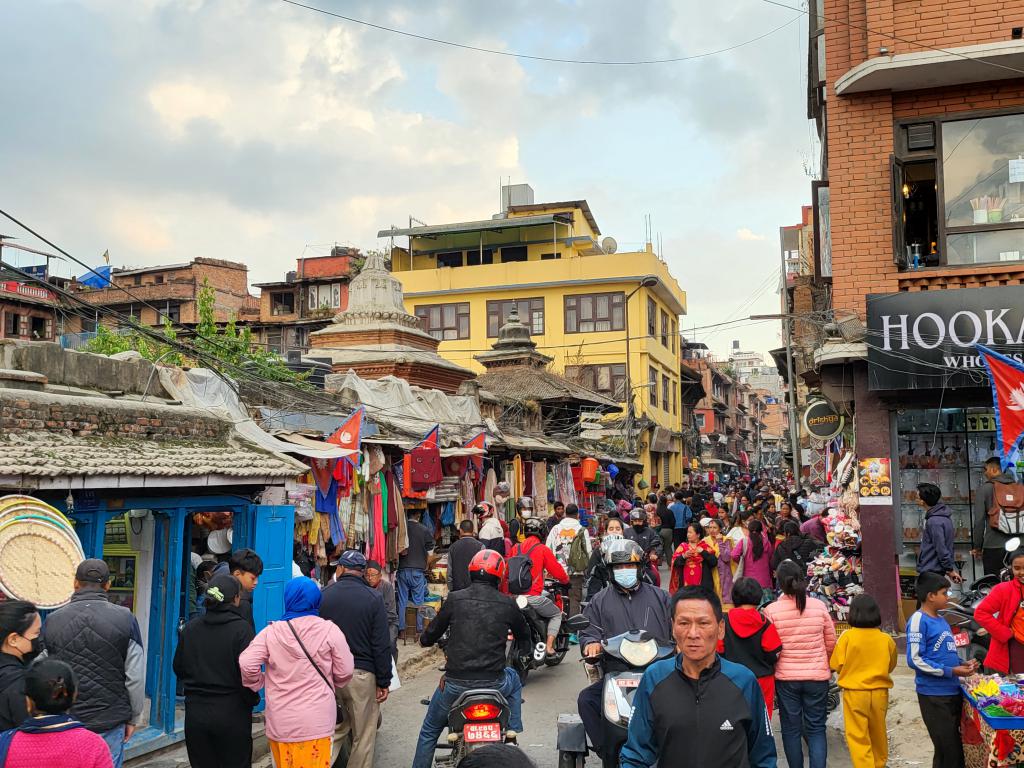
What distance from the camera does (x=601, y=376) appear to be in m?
46.8

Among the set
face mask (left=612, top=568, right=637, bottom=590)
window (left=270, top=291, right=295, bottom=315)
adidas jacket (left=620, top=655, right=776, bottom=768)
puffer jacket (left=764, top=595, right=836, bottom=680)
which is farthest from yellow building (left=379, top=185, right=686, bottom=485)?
adidas jacket (left=620, top=655, right=776, bottom=768)

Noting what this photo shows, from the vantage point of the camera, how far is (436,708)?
704cm

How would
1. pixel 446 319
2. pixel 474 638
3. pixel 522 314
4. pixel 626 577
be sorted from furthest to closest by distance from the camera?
1. pixel 446 319
2. pixel 522 314
3. pixel 626 577
4. pixel 474 638

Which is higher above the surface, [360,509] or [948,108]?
[948,108]

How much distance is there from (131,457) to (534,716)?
4883 millimetres

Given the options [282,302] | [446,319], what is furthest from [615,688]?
[282,302]

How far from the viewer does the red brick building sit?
12.1m

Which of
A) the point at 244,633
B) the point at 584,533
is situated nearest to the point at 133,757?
the point at 244,633

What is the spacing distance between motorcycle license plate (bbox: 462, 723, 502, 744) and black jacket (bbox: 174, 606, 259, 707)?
150 cm

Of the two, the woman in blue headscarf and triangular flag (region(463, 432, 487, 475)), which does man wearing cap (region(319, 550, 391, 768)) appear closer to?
the woman in blue headscarf

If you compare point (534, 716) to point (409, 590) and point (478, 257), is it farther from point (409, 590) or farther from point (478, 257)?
point (478, 257)

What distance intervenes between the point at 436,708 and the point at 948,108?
10.6m

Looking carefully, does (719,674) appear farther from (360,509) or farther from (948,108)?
(948,108)

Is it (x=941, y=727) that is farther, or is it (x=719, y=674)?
(x=941, y=727)
